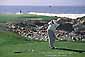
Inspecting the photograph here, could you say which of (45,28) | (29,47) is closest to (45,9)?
(45,28)

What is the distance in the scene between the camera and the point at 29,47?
527 centimetres

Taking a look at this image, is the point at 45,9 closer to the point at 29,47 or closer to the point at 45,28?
the point at 45,28

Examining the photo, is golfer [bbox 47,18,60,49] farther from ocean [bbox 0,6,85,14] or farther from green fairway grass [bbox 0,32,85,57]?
ocean [bbox 0,6,85,14]

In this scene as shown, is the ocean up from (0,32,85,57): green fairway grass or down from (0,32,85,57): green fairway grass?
up

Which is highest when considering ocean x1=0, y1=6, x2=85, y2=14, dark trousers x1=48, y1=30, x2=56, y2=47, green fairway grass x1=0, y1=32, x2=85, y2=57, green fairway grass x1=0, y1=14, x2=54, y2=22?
ocean x1=0, y1=6, x2=85, y2=14

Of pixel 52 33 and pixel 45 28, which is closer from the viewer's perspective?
pixel 52 33

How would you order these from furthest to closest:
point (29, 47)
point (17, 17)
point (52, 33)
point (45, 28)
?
1. point (17, 17)
2. point (45, 28)
3. point (52, 33)
4. point (29, 47)

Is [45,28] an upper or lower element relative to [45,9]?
lower

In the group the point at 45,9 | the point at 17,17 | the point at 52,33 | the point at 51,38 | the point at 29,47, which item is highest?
the point at 45,9

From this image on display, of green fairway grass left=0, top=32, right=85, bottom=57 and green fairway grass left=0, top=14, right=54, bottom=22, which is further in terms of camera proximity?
green fairway grass left=0, top=14, right=54, bottom=22

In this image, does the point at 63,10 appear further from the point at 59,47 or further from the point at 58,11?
the point at 59,47

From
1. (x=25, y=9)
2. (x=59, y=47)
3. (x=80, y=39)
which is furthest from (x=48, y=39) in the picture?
(x=25, y=9)

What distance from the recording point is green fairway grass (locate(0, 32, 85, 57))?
15.9 ft

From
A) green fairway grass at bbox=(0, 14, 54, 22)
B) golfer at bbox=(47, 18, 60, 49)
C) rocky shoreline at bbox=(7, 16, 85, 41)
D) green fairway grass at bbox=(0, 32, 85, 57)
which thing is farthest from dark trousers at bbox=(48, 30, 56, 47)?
→ green fairway grass at bbox=(0, 14, 54, 22)
